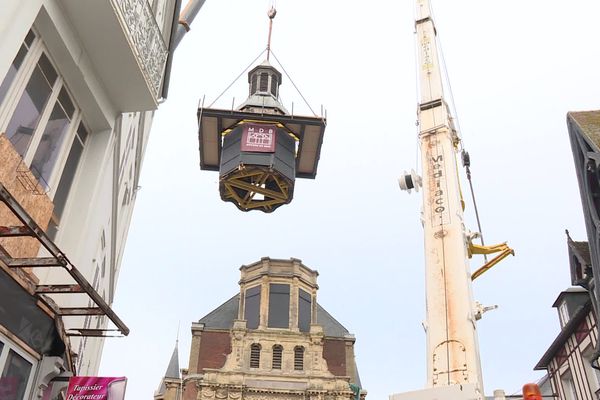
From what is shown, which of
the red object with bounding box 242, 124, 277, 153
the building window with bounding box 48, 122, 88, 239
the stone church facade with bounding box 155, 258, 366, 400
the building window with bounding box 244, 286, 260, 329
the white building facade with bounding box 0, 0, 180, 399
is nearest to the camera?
the white building facade with bounding box 0, 0, 180, 399

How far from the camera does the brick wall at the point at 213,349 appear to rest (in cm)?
3634

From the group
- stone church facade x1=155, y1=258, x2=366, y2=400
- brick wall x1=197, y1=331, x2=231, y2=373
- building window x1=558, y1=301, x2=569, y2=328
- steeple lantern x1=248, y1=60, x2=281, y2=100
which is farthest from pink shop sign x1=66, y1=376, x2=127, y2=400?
brick wall x1=197, y1=331, x2=231, y2=373

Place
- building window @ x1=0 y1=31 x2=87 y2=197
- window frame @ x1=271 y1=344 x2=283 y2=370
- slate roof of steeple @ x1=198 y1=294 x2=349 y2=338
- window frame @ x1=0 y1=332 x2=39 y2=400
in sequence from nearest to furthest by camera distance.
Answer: window frame @ x1=0 y1=332 x2=39 y2=400 < building window @ x1=0 y1=31 x2=87 y2=197 < window frame @ x1=271 y1=344 x2=283 y2=370 < slate roof of steeple @ x1=198 y1=294 x2=349 y2=338

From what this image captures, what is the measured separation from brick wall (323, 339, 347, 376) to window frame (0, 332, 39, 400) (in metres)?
31.1

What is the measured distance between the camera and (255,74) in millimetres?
13617

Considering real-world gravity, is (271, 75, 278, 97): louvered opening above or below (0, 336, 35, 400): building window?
above

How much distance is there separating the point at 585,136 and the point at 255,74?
354 inches

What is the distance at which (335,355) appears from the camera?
37469mm

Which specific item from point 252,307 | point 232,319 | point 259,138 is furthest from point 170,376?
point 259,138

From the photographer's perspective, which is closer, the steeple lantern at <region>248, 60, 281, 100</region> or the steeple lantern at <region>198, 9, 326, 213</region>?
the steeple lantern at <region>198, 9, 326, 213</region>

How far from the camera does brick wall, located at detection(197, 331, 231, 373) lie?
1431 inches

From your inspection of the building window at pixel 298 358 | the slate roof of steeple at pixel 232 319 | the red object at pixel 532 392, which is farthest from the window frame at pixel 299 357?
the red object at pixel 532 392

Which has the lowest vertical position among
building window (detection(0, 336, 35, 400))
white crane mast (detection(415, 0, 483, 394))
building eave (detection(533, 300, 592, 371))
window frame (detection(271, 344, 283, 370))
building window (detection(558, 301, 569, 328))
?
building window (detection(0, 336, 35, 400))

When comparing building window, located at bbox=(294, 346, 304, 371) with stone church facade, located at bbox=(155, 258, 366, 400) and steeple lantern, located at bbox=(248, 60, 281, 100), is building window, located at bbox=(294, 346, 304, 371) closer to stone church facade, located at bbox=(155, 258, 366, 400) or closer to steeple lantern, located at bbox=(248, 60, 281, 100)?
stone church facade, located at bbox=(155, 258, 366, 400)
